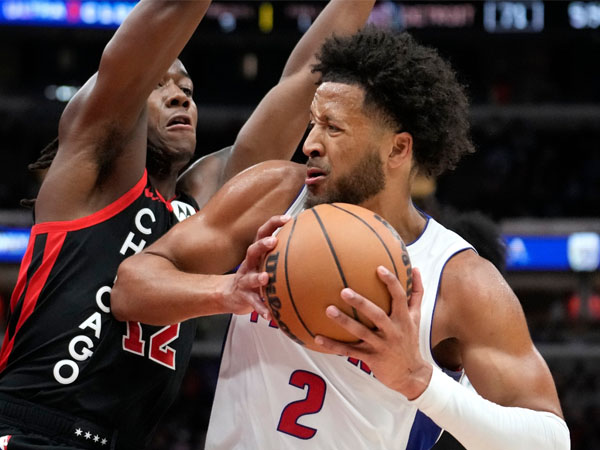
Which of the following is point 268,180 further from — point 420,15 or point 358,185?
point 420,15

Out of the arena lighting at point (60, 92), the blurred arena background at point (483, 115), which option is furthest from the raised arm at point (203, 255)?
the arena lighting at point (60, 92)

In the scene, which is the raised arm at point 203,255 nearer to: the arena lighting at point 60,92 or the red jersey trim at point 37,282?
the red jersey trim at point 37,282

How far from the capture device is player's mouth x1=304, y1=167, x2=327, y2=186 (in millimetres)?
2852

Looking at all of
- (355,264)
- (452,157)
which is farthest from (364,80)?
(355,264)

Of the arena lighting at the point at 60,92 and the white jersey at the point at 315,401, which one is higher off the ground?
the white jersey at the point at 315,401

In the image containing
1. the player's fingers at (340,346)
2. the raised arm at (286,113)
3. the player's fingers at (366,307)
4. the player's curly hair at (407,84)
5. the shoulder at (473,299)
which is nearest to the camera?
the player's fingers at (366,307)

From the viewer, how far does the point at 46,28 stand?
11.2 m

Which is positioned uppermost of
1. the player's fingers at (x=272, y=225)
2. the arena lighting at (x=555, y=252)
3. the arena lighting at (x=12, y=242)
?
the player's fingers at (x=272, y=225)

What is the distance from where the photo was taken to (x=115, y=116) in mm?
3125

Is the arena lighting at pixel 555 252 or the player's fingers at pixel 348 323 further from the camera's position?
the arena lighting at pixel 555 252

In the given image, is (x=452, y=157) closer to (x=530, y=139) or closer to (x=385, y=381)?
(x=385, y=381)

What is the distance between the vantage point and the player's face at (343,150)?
287 centimetres

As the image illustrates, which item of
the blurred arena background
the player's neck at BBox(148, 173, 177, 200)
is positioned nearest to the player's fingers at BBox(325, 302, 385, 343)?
the player's neck at BBox(148, 173, 177, 200)

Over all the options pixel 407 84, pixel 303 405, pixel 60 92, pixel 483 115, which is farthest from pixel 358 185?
pixel 60 92
